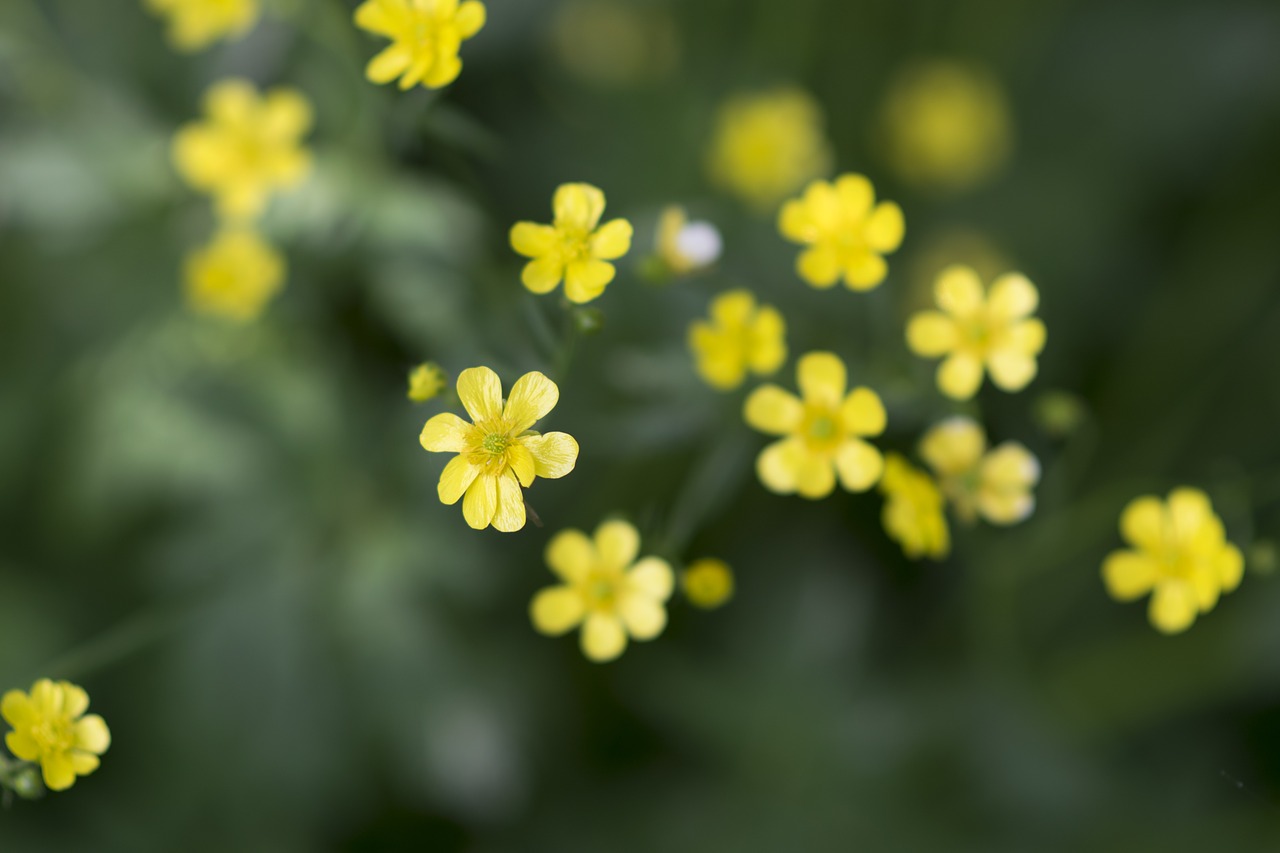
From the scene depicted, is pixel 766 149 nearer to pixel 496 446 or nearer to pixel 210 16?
pixel 210 16

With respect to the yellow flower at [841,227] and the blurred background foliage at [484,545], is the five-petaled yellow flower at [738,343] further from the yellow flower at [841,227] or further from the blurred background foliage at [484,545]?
the blurred background foliage at [484,545]

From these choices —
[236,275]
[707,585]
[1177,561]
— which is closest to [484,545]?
[236,275]

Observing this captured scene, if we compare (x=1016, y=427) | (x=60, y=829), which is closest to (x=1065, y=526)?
(x=1016, y=427)

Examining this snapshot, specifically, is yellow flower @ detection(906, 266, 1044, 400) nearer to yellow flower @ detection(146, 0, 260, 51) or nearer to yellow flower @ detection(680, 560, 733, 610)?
yellow flower @ detection(680, 560, 733, 610)

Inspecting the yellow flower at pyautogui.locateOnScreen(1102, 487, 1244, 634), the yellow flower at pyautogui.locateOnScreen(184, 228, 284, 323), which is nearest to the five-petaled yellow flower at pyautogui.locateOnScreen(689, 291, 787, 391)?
the yellow flower at pyautogui.locateOnScreen(1102, 487, 1244, 634)

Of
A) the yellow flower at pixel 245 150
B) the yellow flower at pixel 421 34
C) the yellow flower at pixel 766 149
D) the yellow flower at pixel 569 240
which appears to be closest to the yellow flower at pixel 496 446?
the yellow flower at pixel 569 240

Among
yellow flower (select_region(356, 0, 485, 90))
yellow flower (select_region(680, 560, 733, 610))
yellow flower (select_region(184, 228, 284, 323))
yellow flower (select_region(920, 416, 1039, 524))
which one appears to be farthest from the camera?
yellow flower (select_region(184, 228, 284, 323))
